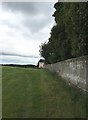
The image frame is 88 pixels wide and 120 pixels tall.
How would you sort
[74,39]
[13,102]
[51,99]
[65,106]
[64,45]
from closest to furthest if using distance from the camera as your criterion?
[65,106]
[13,102]
[51,99]
[74,39]
[64,45]

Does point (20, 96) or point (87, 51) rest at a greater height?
point (87, 51)

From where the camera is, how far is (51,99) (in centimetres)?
1289

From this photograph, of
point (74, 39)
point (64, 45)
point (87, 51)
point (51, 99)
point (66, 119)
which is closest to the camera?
point (66, 119)

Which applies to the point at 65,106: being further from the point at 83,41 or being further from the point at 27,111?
the point at 83,41

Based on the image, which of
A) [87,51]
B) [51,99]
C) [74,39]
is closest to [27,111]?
[51,99]

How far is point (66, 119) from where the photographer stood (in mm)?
9047

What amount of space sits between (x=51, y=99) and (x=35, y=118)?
146 inches

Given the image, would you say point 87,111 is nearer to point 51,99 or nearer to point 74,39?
point 51,99

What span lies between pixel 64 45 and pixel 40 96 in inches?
432

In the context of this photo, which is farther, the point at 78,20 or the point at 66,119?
the point at 78,20

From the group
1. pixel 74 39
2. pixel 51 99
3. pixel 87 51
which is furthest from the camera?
pixel 74 39

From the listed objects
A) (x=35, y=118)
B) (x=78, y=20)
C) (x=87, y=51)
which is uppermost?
(x=78, y=20)

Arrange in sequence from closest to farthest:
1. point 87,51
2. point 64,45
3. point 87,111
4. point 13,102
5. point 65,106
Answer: point 87,111
point 65,106
point 13,102
point 87,51
point 64,45

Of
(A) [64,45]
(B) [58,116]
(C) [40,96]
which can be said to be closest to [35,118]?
(B) [58,116]
